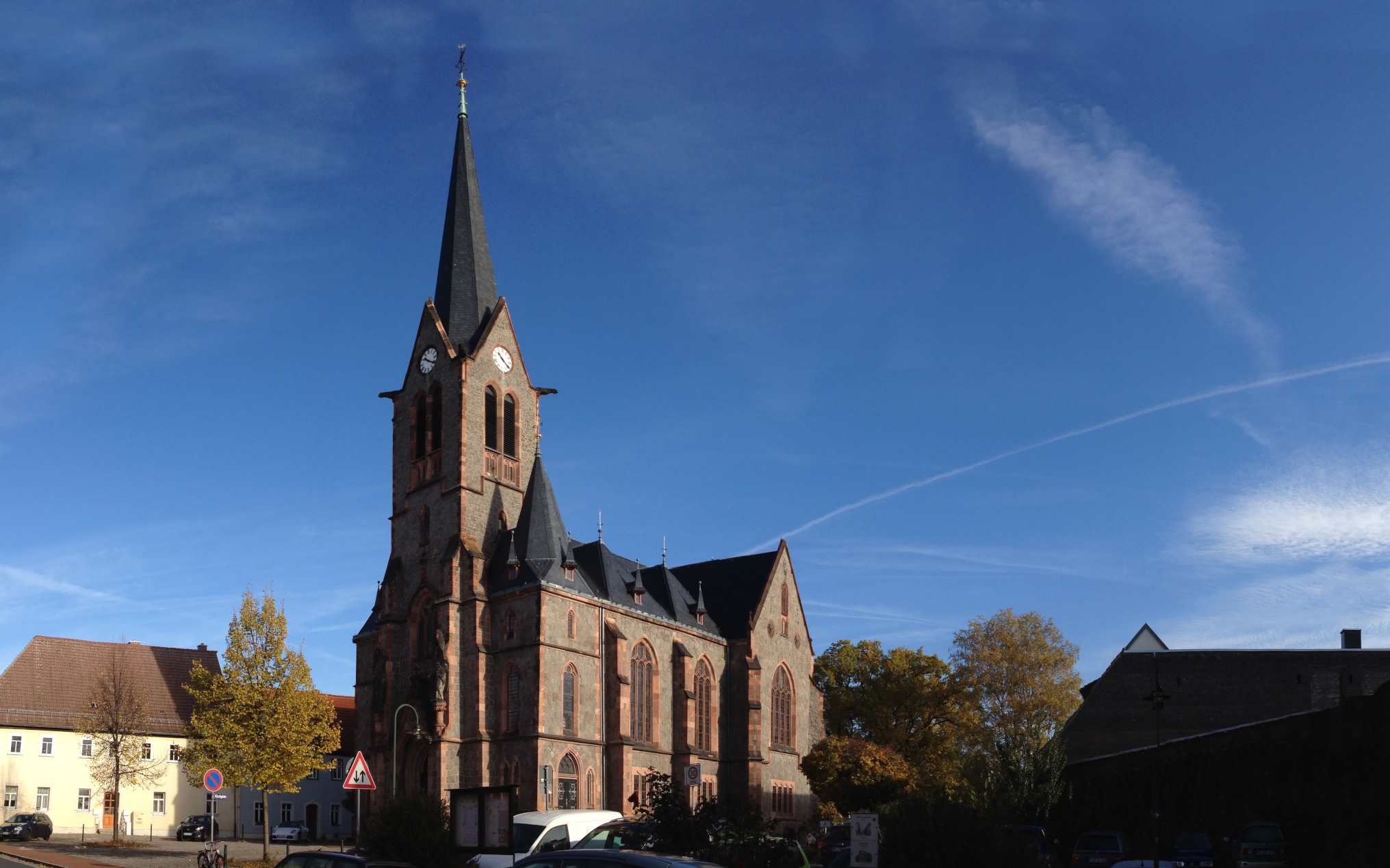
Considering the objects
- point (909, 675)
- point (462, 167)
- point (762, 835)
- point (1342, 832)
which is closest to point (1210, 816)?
point (1342, 832)

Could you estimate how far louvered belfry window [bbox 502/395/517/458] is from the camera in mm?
59656

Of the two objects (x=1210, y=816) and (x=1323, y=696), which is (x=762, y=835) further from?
(x=1323, y=696)

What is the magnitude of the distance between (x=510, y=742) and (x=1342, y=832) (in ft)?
106

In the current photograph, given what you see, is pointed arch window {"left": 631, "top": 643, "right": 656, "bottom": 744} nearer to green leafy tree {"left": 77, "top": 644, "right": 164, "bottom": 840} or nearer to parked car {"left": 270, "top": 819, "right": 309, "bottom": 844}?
parked car {"left": 270, "top": 819, "right": 309, "bottom": 844}

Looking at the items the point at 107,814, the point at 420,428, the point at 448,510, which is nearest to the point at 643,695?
the point at 448,510

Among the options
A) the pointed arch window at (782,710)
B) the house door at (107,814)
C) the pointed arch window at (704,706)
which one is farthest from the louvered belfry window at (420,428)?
the house door at (107,814)

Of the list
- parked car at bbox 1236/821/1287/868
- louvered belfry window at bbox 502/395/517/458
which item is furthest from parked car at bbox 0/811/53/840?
parked car at bbox 1236/821/1287/868

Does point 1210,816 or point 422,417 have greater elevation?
point 422,417

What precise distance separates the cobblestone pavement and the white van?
55.9 feet

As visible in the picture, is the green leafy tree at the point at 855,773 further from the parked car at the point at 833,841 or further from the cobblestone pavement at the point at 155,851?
the cobblestone pavement at the point at 155,851

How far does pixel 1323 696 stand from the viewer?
2130 inches

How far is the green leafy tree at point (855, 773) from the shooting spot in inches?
2260

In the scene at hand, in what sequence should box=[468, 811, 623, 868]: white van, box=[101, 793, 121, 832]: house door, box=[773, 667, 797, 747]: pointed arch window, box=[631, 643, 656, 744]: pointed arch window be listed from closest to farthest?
1. box=[468, 811, 623, 868]: white van
2. box=[631, 643, 656, 744]: pointed arch window
3. box=[101, 793, 121, 832]: house door
4. box=[773, 667, 797, 747]: pointed arch window

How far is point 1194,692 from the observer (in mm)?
58125
